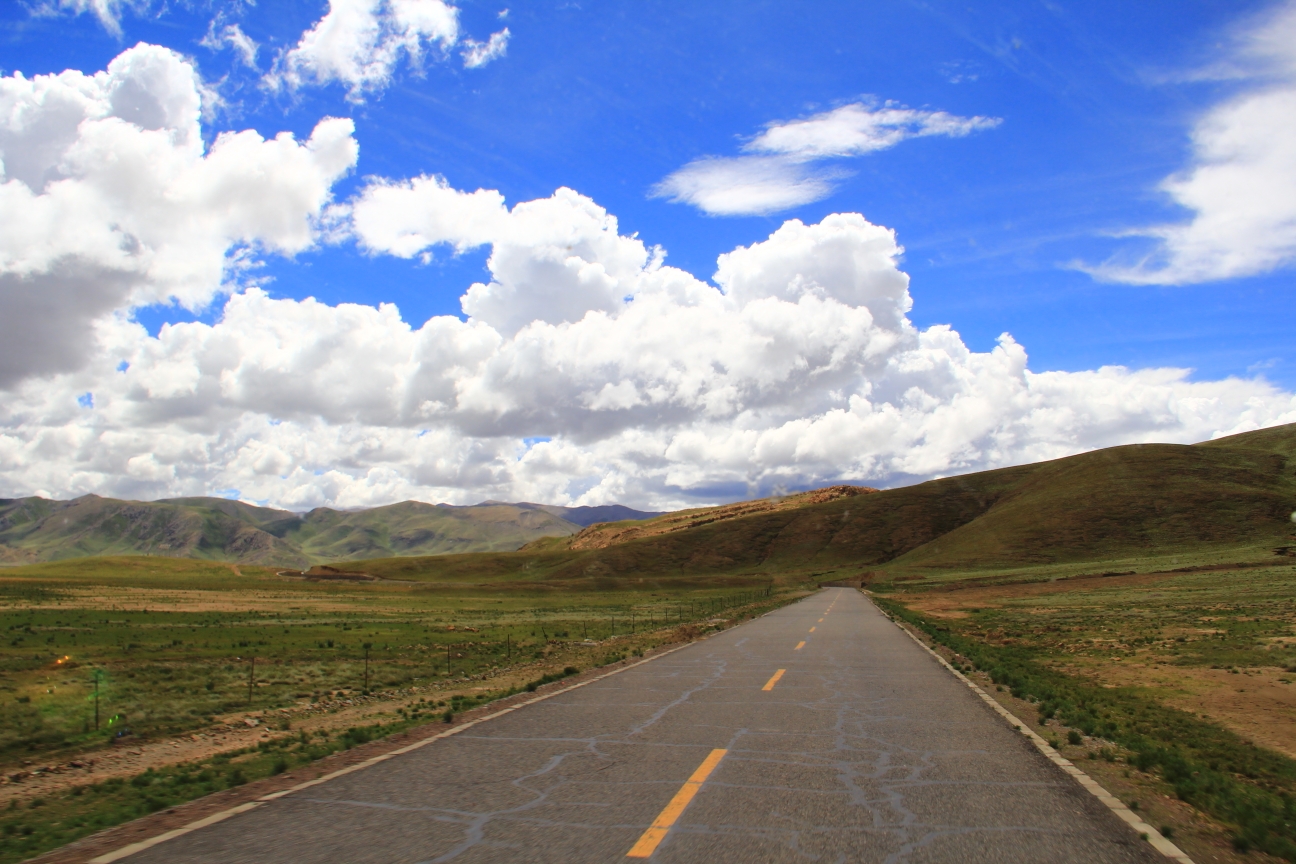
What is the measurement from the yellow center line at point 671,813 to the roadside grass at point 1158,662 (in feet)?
16.5

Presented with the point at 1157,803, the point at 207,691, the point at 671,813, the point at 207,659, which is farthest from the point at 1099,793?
the point at 207,659

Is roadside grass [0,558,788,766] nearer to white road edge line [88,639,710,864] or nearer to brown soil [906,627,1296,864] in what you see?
white road edge line [88,639,710,864]

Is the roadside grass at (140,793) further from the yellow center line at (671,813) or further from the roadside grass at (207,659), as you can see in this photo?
the yellow center line at (671,813)

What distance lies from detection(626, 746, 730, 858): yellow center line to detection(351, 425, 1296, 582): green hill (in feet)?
404

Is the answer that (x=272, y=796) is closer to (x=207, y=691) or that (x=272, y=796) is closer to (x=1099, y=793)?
(x=1099, y=793)

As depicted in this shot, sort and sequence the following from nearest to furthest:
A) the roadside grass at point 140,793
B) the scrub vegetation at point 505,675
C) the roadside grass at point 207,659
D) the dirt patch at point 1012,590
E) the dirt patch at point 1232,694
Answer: the roadside grass at point 140,793 < the scrub vegetation at point 505,675 < the dirt patch at point 1232,694 < the roadside grass at point 207,659 < the dirt patch at point 1012,590

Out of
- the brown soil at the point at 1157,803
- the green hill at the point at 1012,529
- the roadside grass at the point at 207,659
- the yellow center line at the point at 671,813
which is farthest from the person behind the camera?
the green hill at the point at 1012,529

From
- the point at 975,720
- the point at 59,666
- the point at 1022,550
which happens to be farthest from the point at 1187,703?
the point at 1022,550

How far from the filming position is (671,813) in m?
7.30

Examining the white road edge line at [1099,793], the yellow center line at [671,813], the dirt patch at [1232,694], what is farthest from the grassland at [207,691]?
the dirt patch at [1232,694]

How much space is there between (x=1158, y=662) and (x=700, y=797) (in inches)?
809

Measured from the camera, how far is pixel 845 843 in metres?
6.58

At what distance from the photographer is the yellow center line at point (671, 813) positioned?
633cm

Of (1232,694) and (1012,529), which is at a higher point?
(1232,694)
